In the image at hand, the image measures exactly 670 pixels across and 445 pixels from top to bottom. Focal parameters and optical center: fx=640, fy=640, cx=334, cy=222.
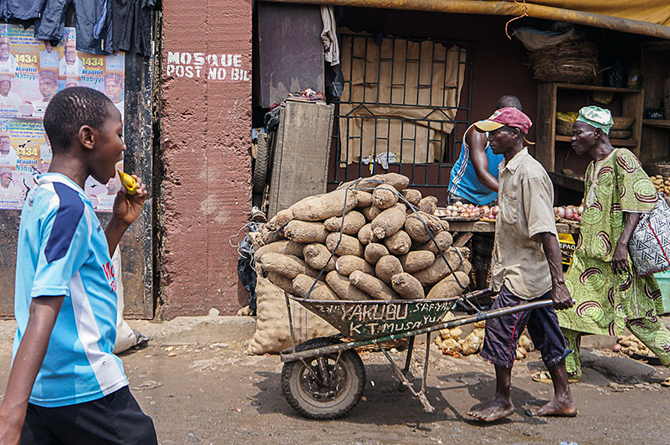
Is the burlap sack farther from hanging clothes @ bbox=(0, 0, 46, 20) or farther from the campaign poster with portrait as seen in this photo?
hanging clothes @ bbox=(0, 0, 46, 20)

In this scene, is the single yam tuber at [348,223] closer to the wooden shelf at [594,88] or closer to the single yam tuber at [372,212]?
the single yam tuber at [372,212]

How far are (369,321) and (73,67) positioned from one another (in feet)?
11.9

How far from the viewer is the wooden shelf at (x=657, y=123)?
7568 millimetres

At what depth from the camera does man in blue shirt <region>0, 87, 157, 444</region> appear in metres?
1.92

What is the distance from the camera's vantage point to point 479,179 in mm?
5984

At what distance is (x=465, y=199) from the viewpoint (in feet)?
20.6

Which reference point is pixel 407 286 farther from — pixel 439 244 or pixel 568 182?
pixel 568 182

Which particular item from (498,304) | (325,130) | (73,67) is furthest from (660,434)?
(73,67)

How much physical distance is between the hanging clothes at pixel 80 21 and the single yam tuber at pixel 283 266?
2872 mm

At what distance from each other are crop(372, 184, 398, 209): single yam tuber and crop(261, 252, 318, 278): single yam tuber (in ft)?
1.97

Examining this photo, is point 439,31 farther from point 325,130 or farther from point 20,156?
point 20,156

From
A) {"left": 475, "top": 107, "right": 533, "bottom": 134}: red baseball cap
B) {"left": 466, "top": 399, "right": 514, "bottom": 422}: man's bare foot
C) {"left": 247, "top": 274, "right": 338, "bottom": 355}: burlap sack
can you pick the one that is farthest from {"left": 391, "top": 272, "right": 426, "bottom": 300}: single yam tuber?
{"left": 247, "top": 274, "right": 338, "bottom": 355}: burlap sack

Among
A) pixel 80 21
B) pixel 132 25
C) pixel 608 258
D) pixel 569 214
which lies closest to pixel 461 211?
pixel 569 214

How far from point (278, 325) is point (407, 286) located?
1734mm
